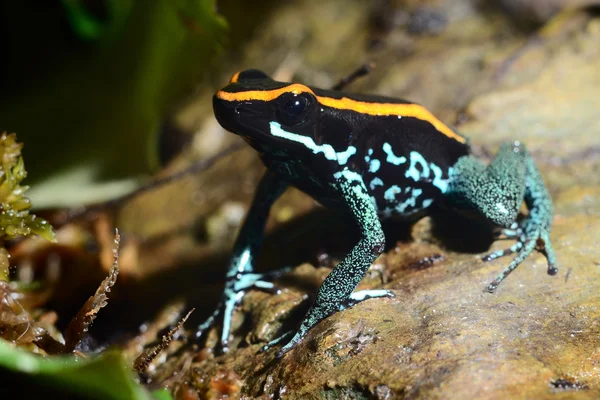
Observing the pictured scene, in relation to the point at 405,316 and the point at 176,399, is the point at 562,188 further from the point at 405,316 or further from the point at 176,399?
the point at 176,399

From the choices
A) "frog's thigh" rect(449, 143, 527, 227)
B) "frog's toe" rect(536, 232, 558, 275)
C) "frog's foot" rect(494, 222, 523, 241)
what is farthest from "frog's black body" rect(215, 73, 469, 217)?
"frog's toe" rect(536, 232, 558, 275)

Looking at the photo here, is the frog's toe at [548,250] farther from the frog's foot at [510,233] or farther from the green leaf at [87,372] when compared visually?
the green leaf at [87,372]

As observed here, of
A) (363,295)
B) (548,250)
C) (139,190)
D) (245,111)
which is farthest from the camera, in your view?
(139,190)

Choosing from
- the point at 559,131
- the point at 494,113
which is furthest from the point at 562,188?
the point at 494,113

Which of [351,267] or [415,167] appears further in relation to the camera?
[415,167]

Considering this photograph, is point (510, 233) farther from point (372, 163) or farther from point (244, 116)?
point (244, 116)

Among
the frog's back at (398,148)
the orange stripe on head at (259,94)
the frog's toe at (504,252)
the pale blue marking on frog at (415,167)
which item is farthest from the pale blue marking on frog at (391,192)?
the orange stripe on head at (259,94)

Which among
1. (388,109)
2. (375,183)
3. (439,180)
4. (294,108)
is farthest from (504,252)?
(294,108)
